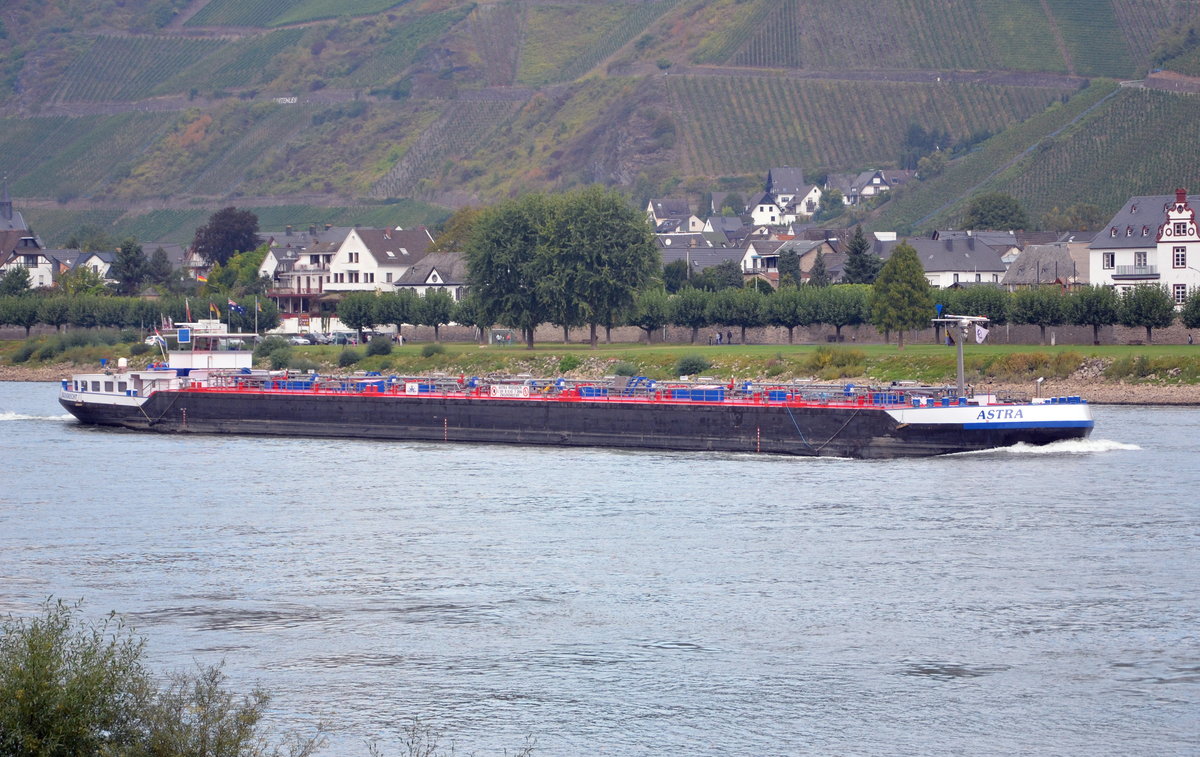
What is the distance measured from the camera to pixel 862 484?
4612 cm

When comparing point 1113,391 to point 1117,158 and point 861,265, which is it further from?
point 1117,158

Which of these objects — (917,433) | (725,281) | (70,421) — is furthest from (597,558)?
(725,281)

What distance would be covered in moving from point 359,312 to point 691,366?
34215 mm

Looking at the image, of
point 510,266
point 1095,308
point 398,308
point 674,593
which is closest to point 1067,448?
point 674,593

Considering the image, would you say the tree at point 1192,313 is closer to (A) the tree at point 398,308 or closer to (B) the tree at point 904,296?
(B) the tree at point 904,296

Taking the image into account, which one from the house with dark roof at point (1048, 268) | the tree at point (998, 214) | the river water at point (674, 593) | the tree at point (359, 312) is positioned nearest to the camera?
the river water at point (674, 593)

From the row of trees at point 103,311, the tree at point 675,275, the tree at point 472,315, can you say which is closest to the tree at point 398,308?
the tree at point 472,315

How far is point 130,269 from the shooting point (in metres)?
136

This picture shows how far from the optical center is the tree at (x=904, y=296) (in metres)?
81.4

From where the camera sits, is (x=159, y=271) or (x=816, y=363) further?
(x=159, y=271)

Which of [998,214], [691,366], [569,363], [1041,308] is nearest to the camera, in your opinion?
[691,366]

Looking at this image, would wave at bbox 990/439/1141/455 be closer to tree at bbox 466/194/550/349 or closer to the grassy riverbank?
the grassy riverbank

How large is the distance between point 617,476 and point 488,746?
25372 millimetres

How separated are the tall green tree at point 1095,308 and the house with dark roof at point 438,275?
49564 mm
